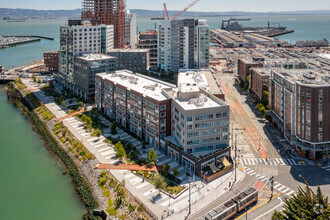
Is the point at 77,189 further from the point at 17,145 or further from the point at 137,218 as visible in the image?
the point at 17,145

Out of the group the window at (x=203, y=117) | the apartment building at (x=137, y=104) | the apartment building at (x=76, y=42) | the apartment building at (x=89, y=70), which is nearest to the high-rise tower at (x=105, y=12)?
the apartment building at (x=76, y=42)

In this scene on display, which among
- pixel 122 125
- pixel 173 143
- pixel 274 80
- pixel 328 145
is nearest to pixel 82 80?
pixel 122 125

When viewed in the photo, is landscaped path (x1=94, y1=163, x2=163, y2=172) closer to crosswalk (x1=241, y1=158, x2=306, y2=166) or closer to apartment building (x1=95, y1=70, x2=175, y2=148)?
apartment building (x1=95, y1=70, x2=175, y2=148)

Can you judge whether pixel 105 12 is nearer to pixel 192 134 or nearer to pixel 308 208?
pixel 192 134

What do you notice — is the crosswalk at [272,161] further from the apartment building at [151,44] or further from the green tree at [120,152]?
the apartment building at [151,44]

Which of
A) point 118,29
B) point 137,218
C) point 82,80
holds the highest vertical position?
point 118,29
